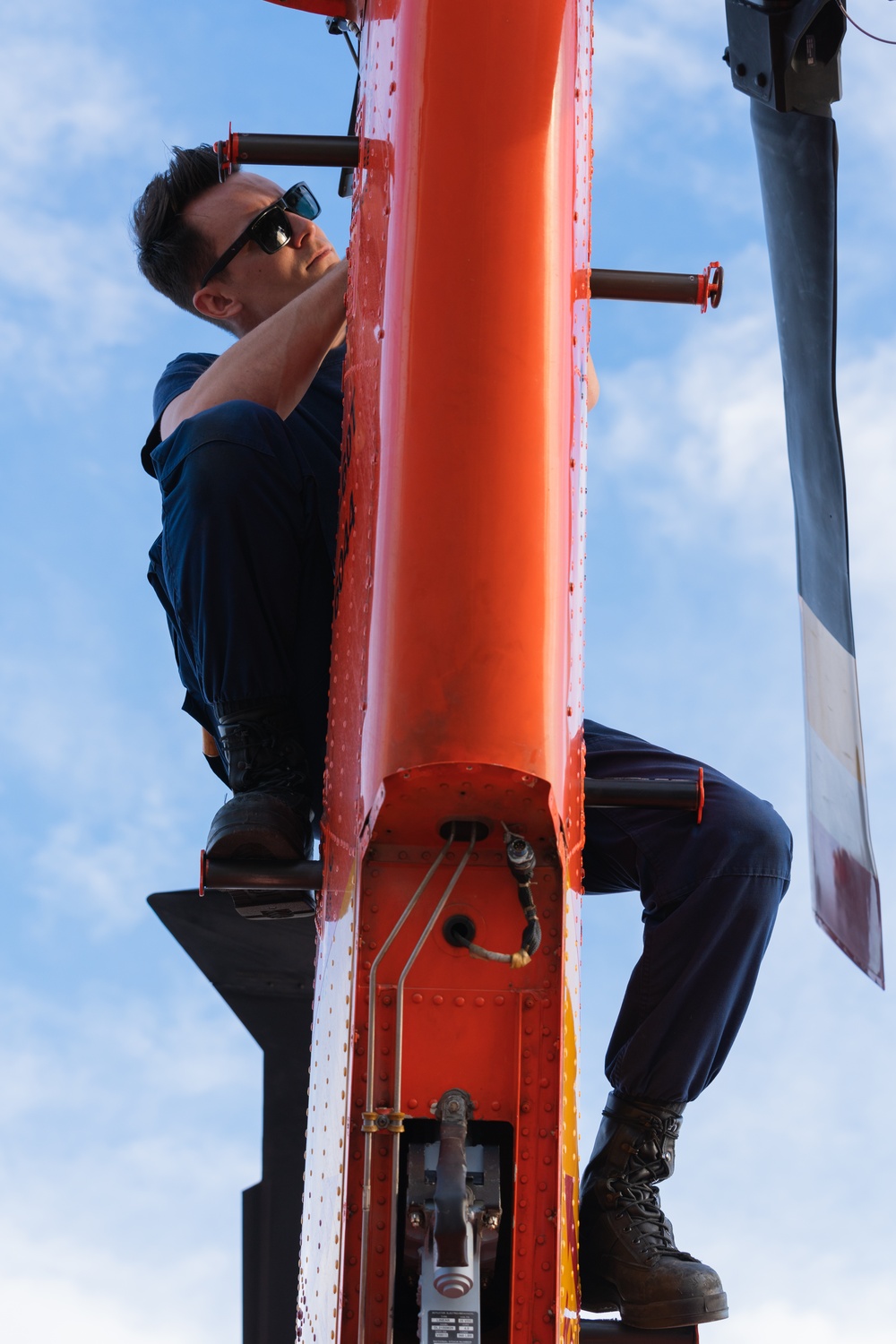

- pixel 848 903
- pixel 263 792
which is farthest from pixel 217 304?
pixel 848 903

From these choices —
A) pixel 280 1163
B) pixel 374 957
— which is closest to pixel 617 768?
pixel 374 957

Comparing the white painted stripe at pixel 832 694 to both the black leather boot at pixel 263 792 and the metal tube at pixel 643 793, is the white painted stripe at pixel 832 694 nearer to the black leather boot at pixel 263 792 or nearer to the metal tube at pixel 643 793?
the metal tube at pixel 643 793

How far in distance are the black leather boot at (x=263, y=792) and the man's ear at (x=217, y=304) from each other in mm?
1618

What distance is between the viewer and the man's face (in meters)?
5.38

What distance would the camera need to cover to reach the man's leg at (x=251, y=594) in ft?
14.6

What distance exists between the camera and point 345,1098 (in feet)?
9.98

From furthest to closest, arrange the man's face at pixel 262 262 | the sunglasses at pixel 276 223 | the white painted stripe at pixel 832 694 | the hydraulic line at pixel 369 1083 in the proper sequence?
the man's face at pixel 262 262, the sunglasses at pixel 276 223, the white painted stripe at pixel 832 694, the hydraulic line at pixel 369 1083

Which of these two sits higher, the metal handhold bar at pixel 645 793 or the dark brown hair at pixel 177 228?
the dark brown hair at pixel 177 228

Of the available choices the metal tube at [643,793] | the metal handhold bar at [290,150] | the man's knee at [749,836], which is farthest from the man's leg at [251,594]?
the man's knee at [749,836]

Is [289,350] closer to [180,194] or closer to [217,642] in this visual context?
[217,642]

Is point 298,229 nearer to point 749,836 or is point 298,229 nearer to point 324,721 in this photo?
point 324,721

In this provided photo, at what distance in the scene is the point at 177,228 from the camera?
569cm

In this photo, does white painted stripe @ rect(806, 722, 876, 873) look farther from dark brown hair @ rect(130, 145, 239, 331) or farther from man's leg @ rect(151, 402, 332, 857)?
dark brown hair @ rect(130, 145, 239, 331)

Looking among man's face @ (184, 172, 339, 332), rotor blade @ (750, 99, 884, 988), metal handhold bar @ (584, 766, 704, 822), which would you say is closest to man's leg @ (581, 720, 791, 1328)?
metal handhold bar @ (584, 766, 704, 822)
